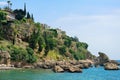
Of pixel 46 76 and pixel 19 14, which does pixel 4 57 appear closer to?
pixel 46 76

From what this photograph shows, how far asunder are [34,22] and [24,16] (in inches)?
345

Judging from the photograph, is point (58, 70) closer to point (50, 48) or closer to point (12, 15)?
point (50, 48)

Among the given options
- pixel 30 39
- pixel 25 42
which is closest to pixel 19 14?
pixel 25 42

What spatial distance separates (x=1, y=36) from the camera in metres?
145

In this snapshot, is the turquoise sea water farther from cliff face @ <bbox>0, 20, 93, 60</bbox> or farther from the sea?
cliff face @ <bbox>0, 20, 93, 60</bbox>

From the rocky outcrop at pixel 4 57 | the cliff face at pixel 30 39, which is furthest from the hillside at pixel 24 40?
the rocky outcrop at pixel 4 57

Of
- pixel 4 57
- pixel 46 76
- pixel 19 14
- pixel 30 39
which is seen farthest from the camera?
pixel 19 14

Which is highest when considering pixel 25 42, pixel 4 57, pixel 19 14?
pixel 19 14

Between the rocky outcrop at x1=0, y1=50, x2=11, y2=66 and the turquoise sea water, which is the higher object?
the rocky outcrop at x1=0, y1=50, x2=11, y2=66

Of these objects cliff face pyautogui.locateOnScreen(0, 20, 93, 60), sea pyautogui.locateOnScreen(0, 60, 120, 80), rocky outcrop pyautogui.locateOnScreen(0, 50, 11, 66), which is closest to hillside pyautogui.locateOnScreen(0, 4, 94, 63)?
cliff face pyautogui.locateOnScreen(0, 20, 93, 60)

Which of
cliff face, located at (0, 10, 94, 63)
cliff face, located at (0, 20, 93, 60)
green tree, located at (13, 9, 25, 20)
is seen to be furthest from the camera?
green tree, located at (13, 9, 25, 20)

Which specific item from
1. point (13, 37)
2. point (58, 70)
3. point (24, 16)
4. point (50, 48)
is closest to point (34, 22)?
point (24, 16)

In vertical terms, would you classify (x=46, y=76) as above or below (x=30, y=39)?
below

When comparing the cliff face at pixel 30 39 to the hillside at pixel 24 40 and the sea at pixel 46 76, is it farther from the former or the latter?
the sea at pixel 46 76
